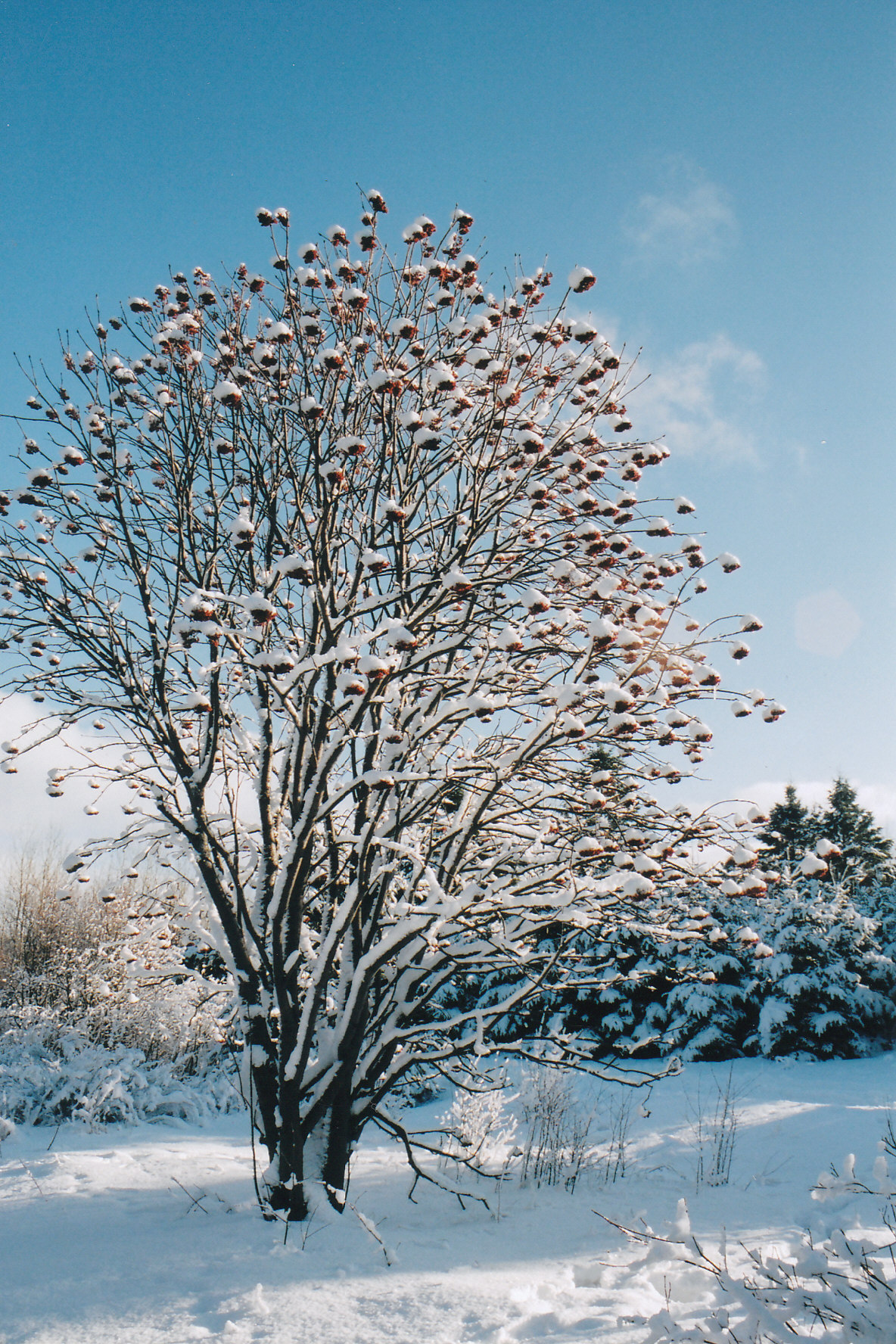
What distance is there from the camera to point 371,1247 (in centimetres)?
372

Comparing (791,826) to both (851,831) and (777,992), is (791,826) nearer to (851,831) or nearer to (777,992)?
(851,831)

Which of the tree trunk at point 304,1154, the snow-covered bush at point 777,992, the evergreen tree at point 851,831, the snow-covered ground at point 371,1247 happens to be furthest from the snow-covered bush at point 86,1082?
the evergreen tree at point 851,831

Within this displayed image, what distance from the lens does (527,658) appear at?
5.13 metres

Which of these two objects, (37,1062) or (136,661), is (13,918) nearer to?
(37,1062)

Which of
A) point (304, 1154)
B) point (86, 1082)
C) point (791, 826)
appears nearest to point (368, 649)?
point (304, 1154)

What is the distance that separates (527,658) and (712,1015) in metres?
9.57

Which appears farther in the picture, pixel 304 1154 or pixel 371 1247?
pixel 304 1154

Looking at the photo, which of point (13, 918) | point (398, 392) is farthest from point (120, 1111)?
point (398, 392)

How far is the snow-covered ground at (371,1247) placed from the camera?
9.38 feet

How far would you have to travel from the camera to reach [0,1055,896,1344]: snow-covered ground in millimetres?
2859

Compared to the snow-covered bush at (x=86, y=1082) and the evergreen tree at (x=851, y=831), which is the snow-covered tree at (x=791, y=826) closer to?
the evergreen tree at (x=851, y=831)

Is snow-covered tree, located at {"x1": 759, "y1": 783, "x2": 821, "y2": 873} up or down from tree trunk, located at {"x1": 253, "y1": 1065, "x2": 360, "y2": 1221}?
up

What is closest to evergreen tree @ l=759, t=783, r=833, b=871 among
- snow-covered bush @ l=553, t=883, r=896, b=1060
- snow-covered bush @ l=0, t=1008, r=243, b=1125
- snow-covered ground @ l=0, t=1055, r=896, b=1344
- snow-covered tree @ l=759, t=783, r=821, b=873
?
snow-covered tree @ l=759, t=783, r=821, b=873

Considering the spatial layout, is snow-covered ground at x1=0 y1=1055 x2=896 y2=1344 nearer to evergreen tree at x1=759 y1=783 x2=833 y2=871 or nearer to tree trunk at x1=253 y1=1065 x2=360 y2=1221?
tree trunk at x1=253 y1=1065 x2=360 y2=1221
